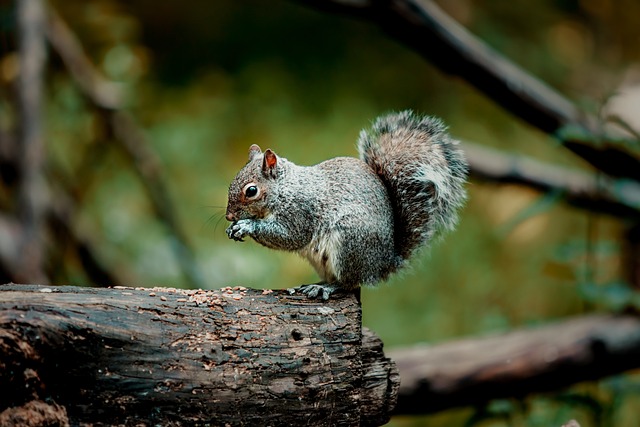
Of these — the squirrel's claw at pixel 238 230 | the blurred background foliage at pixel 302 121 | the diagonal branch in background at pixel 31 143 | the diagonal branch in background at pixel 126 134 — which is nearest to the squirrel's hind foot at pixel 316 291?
the squirrel's claw at pixel 238 230

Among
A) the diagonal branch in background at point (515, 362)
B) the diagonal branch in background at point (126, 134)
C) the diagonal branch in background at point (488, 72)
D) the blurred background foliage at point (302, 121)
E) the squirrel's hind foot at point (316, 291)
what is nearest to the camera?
the squirrel's hind foot at point (316, 291)

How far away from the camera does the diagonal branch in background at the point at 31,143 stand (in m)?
3.29

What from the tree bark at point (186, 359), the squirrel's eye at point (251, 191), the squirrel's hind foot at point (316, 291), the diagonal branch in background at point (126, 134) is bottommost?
the tree bark at point (186, 359)

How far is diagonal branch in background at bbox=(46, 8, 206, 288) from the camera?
4.19 meters

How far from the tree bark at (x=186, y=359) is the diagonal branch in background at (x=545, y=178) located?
79.3 inches

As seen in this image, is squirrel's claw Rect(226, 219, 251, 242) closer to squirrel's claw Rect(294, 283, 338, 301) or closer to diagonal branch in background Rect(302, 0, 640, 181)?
squirrel's claw Rect(294, 283, 338, 301)

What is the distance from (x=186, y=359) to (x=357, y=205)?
28.6 inches

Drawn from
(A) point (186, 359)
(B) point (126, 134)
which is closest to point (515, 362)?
(A) point (186, 359)

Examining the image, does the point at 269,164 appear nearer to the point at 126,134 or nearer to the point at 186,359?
the point at 186,359

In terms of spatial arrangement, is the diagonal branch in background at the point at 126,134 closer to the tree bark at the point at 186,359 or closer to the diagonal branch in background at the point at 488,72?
the diagonal branch in background at the point at 488,72

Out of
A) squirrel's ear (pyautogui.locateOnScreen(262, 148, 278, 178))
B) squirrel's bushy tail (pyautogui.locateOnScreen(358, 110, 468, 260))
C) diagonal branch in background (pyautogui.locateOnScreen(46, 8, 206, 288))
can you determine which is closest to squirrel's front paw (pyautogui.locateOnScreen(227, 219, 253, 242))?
squirrel's ear (pyautogui.locateOnScreen(262, 148, 278, 178))

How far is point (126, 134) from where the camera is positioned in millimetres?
4367

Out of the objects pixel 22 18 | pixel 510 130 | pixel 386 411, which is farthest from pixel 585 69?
pixel 386 411

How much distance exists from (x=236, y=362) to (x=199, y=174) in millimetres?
3932
